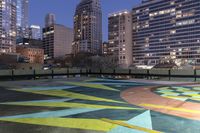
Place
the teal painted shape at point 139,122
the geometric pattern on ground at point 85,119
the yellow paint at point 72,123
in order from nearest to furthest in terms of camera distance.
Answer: the teal painted shape at point 139,122 → the geometric pattern on ground at point 85,119 → the yellow paint at point 72,123

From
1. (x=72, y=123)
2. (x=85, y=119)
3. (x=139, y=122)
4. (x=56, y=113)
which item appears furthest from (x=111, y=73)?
(x=72, y=123)

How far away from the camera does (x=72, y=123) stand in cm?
832

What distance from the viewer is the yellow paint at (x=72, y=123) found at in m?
7.82

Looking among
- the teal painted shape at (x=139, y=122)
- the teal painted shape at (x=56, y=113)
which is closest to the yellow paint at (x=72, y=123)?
the teal painted shape at (x=139, y=122)

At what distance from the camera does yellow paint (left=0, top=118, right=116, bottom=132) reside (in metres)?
7.82

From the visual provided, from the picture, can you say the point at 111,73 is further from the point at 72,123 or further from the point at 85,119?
the point at 72,123

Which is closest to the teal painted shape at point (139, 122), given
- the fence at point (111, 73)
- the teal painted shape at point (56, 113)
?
the teal painted shape at point (56, 113)

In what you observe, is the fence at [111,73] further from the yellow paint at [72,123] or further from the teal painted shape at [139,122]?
the teal painted shape at [139,122]

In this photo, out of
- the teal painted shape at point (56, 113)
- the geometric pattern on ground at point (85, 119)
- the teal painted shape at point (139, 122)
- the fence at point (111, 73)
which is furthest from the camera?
the fence at point (111, 73)

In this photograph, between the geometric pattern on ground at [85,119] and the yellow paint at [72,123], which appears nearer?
the geometric pattern on ground at [85,119]

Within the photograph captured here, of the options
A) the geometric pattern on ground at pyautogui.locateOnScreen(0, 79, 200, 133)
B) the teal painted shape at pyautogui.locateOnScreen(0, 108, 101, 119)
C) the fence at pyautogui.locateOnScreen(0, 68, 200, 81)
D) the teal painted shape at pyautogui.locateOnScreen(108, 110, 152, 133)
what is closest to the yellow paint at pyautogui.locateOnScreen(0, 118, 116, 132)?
the geometric pattern on ground at pyautogui.locateOnScreen(0, 79, 200, 133)

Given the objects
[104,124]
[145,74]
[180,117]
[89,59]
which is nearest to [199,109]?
[180,117]

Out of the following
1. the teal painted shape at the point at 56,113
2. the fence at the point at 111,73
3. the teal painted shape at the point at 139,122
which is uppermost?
the fence at the point at 111,73

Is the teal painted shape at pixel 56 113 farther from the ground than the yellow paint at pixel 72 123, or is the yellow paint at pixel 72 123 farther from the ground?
the teal painted shape at pixel 56 113
